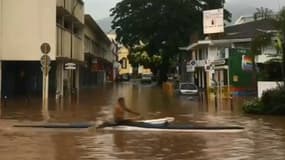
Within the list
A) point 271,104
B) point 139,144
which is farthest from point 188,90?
point 139,144

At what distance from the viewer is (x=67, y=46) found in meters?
49.2

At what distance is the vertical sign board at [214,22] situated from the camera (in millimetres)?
68125

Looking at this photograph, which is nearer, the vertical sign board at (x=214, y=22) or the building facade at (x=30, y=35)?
the building facade at (x=30, y=35)

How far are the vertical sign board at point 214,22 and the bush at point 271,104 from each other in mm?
39239

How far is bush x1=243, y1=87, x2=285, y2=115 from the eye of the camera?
91.2ft

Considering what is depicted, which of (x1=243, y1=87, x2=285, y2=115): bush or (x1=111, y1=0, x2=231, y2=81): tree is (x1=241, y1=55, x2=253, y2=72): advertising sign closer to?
(x1=243, y1=87, x2=285, y2=115): bush

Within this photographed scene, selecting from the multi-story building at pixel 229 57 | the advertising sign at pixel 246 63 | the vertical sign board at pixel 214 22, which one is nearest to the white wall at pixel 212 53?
the multi-story building at pixel 229 57

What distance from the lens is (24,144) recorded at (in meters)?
16.5

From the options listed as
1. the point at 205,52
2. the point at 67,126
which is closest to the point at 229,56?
the point at 205,52

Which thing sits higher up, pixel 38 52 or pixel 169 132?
pixel 38 52

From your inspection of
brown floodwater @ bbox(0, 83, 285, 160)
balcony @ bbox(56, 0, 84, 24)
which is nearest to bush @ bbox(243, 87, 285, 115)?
brown floodwater @ bbox(0, 83, 285, 160)

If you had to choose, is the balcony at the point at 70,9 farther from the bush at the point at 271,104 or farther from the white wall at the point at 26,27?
the bush at the point at 271,104

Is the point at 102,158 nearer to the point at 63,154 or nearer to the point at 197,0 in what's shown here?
the point at 63,154

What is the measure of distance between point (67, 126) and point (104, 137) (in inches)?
113
